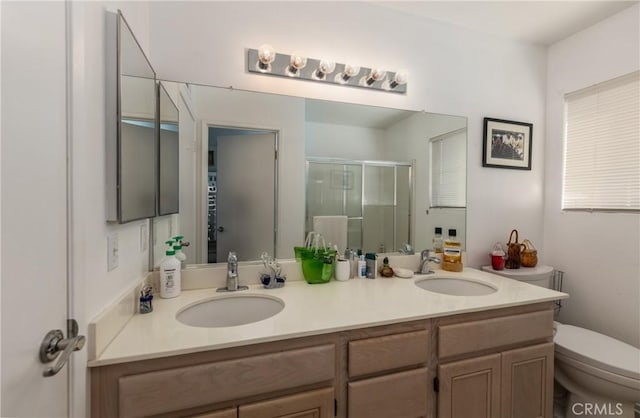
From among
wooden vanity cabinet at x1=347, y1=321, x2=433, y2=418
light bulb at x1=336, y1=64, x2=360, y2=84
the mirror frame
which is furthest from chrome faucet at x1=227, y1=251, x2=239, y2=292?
light bulb at x1=336, y1=64, x2=360, y2=84

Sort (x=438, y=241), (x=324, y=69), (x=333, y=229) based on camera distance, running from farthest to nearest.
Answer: (x=438, y=241)
(x=333, y=229)
(x=324, y=69)

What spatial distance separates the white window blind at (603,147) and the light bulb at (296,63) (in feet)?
6.42

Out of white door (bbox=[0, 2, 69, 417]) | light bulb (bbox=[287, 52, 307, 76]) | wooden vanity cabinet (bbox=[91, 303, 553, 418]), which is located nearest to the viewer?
white door (bbox=[0, 2, 69, 417])

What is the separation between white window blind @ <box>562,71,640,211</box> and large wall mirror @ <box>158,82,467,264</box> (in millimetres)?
823

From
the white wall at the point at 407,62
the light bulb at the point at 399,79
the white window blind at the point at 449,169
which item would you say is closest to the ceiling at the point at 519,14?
the white wall at the point at 407,62

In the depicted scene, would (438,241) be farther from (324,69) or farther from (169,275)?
(169,275)

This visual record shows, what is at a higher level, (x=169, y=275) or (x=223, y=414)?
(x=169, y=275)

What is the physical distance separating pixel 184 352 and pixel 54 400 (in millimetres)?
280

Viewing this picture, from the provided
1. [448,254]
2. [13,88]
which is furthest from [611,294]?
[13,88]

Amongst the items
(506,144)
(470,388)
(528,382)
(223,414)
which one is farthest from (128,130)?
(506,144)

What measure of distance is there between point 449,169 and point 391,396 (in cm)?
145

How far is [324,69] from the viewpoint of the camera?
1568 mm

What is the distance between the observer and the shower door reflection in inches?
64.5

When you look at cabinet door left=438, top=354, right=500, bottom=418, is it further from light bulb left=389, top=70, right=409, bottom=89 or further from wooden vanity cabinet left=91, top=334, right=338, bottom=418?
light bulb left=389, top=70, right=409, bottom=89
